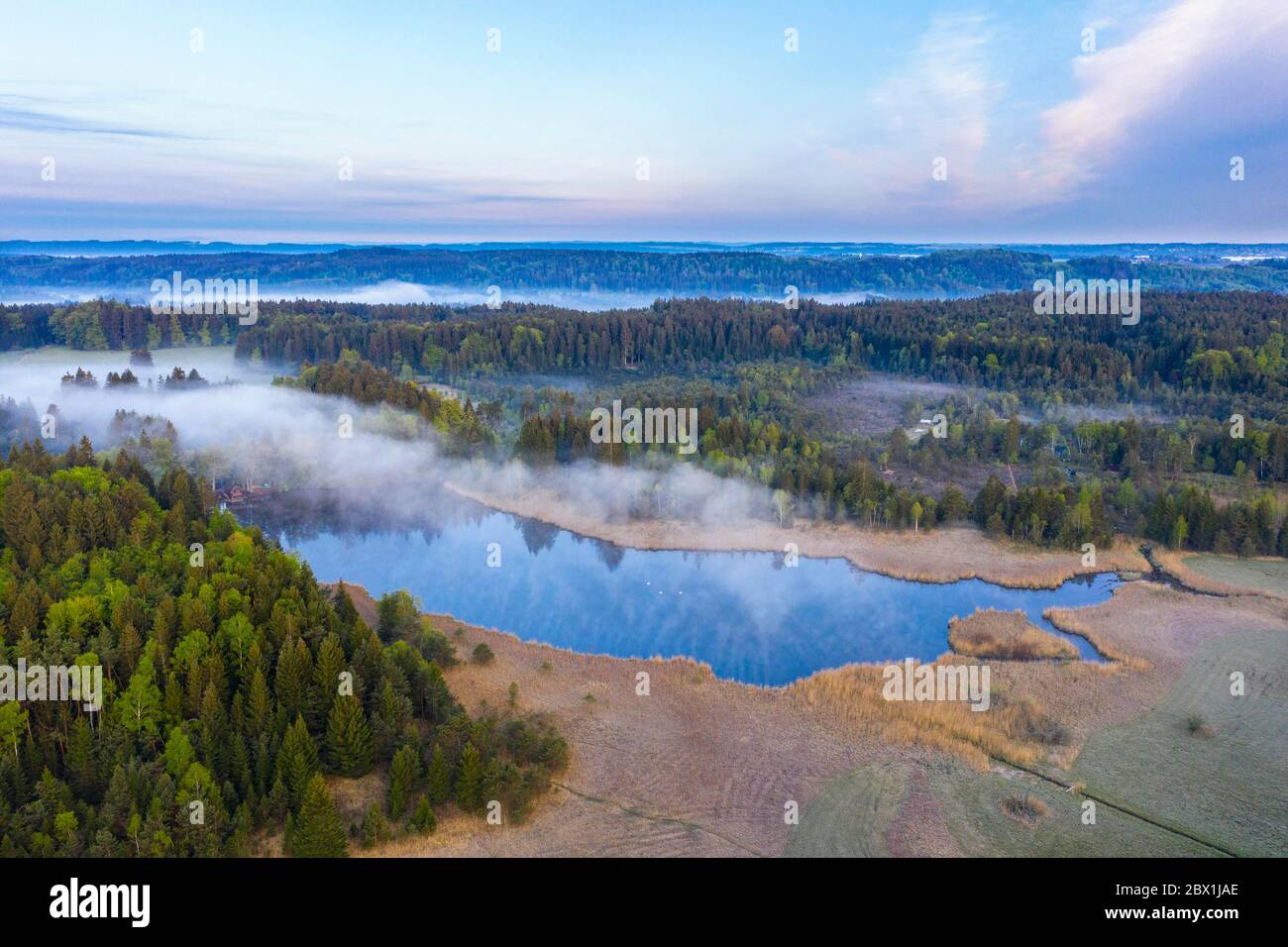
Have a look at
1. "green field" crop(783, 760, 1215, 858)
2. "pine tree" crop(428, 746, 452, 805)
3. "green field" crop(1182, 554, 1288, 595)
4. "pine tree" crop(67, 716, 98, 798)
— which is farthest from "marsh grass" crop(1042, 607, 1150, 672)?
"pine tree" crop(67, 716, 98, 798)

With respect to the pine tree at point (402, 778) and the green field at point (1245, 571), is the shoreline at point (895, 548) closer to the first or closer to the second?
the green field at point (1245, 571)

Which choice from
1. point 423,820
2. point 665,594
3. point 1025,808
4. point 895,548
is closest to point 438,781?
point 423,820

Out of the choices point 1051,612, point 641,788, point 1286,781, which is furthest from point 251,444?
point 1286,781

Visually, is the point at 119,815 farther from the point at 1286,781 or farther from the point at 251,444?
the point at 251,444

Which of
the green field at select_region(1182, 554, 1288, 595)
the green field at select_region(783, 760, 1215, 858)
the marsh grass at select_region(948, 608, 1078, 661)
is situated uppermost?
the green field at select_region(1182, 554, 1288, 595)

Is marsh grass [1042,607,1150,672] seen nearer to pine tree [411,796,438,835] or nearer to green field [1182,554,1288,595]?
green field [1182,554,1288,595]

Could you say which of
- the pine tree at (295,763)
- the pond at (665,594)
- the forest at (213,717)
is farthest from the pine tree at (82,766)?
the pond at (665,594)

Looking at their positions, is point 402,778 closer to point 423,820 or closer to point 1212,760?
point 423,820
